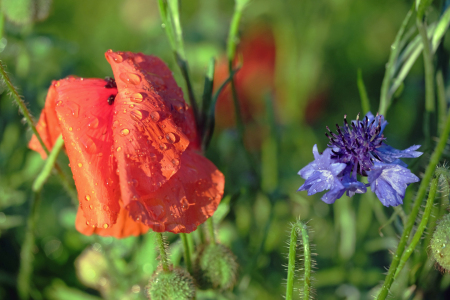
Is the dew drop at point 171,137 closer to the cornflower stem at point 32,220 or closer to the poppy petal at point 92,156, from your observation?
the poppy petal at point 92,156

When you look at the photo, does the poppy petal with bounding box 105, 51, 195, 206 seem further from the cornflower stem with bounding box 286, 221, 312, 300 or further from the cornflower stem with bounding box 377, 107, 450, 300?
the cornflower stem with bounding box 377, 107, 450, 300

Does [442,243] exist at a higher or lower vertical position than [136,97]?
lower

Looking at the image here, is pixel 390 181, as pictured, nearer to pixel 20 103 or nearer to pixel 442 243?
pixel 442 243

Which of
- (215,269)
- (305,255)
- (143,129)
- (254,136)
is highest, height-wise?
(143,129)

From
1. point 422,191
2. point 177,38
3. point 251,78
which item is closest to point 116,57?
point 177,38

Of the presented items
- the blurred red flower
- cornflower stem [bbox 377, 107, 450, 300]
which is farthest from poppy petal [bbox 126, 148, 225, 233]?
the blurred red flower

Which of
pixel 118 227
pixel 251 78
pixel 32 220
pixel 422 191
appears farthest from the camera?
pixel 251 78
